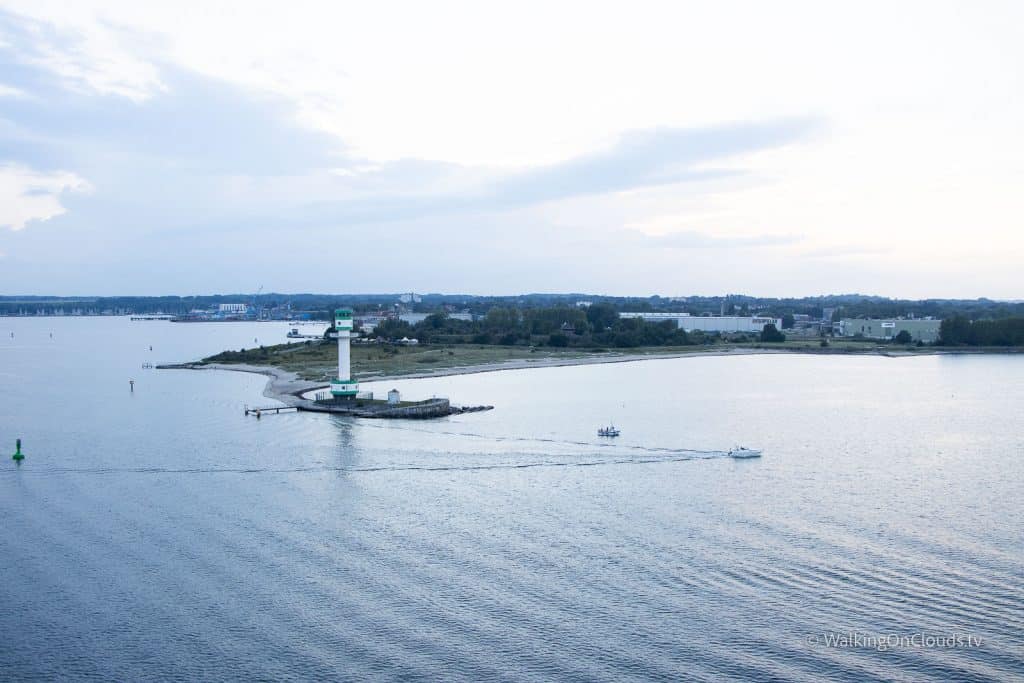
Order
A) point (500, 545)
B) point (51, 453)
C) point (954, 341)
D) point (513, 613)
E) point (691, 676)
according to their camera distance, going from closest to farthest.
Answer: point (691, 676) → point (513, 613) → point (500, 545) → point (51, 453) → point (954, 341)

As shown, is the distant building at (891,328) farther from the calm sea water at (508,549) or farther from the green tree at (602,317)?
the calm sea water at (508,549)

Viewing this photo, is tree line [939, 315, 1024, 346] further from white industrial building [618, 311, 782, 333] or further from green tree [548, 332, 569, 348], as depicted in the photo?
green tree [548, 332, 569, 348]

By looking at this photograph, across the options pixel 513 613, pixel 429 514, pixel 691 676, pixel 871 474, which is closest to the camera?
pixel 691 676

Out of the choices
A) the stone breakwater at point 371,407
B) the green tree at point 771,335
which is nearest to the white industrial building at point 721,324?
the green tree at point 771,335

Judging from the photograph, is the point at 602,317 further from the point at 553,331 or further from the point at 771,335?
the point at 771,335

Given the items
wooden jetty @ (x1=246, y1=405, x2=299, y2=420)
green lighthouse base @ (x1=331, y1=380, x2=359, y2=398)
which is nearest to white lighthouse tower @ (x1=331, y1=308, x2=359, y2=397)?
green lighthouse base @ (x1=331, y1=380, x2=359, y2=398)

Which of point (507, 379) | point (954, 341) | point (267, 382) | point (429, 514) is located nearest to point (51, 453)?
point (429, 514)

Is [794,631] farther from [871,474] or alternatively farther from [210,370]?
[210,370]
